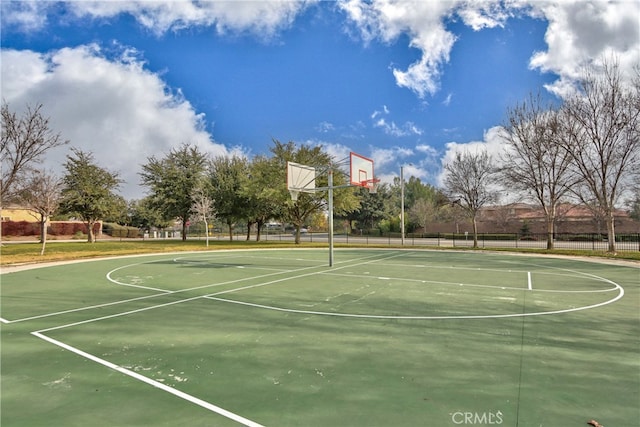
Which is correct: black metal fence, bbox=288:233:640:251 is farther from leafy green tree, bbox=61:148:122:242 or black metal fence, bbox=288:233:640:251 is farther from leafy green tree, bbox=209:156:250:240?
leafy green tree, bbox=61:148:122:242

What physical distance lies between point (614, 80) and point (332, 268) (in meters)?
21.4

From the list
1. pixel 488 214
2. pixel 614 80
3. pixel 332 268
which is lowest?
pixel 332 268

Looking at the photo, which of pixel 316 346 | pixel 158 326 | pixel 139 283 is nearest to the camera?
pixel 316 346

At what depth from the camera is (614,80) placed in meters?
22.0

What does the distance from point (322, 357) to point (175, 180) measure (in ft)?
125

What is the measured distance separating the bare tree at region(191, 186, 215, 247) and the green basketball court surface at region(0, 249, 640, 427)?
79.9ft

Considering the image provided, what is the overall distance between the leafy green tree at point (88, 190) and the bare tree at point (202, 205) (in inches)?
375

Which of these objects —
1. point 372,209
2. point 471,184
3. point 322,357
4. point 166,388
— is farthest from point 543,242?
point 166,388

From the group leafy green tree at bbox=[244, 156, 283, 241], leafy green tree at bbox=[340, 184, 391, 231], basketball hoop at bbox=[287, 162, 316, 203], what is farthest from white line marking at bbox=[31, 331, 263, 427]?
leafy green tree at bbox=[340, 184, 391, 231]

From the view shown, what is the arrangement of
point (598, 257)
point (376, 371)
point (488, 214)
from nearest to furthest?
point (376, 371) < point (598, 257) < point (488, 214)

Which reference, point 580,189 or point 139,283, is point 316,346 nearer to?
point 139,283

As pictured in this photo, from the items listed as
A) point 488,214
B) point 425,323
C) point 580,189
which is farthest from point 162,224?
point 425,323

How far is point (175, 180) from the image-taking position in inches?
1543

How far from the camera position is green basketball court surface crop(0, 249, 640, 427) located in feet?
11.7
